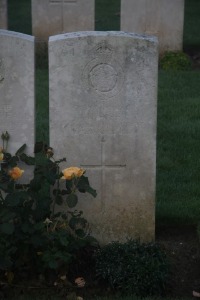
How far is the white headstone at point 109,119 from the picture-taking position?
5.28 metres

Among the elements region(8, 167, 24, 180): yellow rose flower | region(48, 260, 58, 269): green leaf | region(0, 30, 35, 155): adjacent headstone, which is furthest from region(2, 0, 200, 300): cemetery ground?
region(0, 30, 35, 155): adjacent headstone

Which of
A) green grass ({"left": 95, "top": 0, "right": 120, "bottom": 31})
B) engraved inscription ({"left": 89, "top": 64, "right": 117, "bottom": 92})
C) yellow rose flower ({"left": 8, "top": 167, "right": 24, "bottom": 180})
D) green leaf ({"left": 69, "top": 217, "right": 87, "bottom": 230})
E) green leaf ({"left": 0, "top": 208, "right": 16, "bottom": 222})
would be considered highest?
green grass ({"left": 95, "top": 0, "right": 120, "bottom": 31})

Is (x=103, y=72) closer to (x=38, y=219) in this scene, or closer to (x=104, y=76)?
(x=104, y=76)

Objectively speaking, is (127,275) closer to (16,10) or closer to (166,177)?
(166,177)

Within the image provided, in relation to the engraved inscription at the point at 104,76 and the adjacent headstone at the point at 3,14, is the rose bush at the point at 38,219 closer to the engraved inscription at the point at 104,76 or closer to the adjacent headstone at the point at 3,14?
the engraved inscription at the point at 104,76

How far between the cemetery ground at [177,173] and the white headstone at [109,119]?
1.25 feet

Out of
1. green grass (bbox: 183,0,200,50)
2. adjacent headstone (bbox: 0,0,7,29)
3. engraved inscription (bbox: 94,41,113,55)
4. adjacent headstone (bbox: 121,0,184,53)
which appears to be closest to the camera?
engraved inscription (bbox: 94,41,113,55)

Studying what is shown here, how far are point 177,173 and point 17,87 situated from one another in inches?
85.6

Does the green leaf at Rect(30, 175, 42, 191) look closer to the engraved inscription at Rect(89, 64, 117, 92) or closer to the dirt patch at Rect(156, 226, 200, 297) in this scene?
the engraved inscription at Rect(89, 64, 117, 92)

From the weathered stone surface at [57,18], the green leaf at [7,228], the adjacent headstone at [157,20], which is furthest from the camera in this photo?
the weathered stone surface at [57,18]

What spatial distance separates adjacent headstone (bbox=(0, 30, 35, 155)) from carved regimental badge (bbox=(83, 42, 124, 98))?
1.20ft

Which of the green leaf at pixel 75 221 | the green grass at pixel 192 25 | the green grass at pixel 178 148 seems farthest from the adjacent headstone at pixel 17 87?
the green grass at pixel 192 25

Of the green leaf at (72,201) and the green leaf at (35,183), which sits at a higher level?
the green leaf at (35,183)

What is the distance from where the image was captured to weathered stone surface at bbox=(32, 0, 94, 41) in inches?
493
